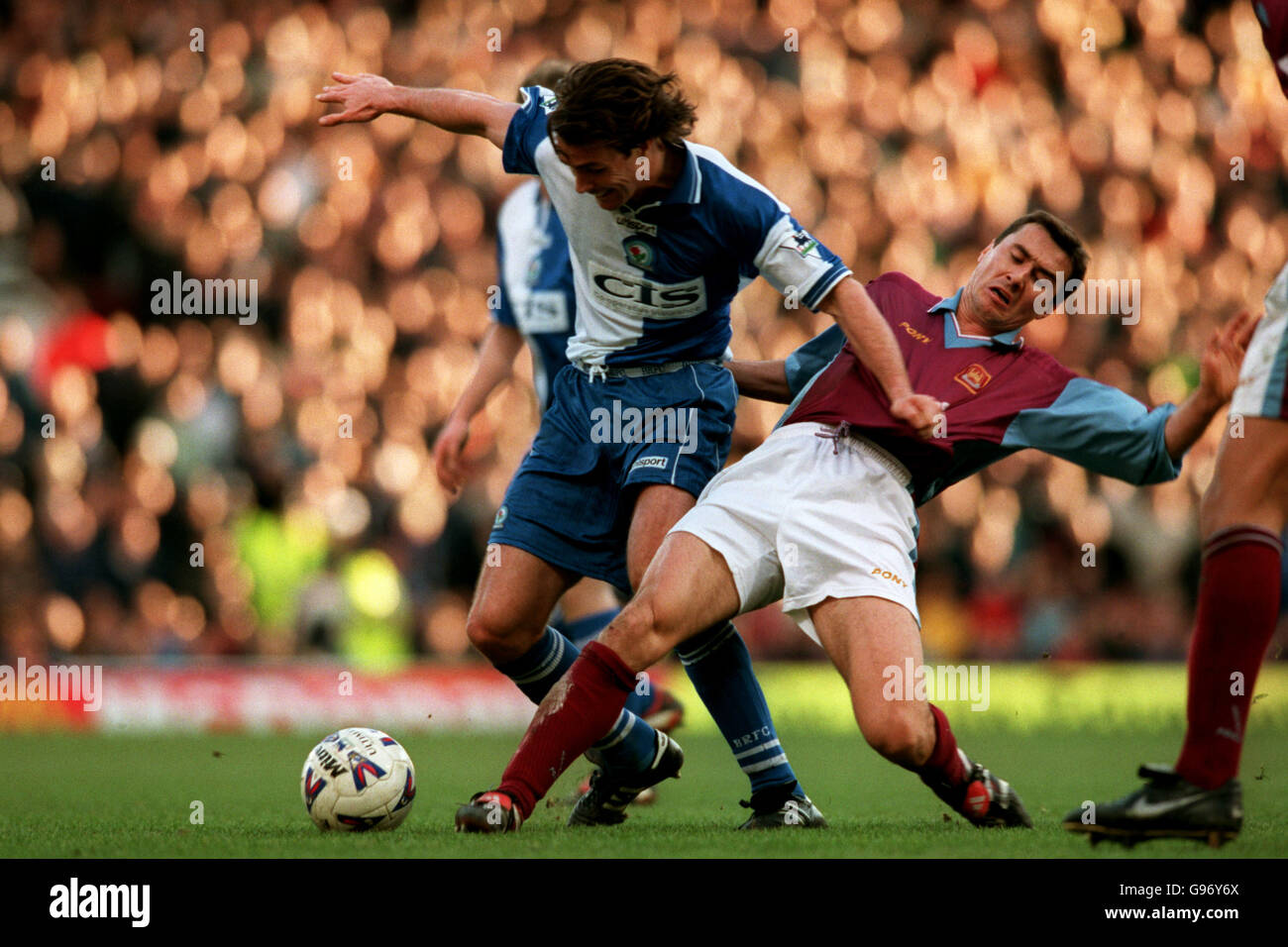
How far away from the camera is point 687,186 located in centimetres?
459

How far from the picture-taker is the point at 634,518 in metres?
4.75

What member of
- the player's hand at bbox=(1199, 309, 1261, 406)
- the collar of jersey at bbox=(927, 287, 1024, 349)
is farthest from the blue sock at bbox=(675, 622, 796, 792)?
the player's hand at bbox=(1199, 309, 1261, 406)

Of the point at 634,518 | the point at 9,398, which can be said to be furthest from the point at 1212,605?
the point at 9,398

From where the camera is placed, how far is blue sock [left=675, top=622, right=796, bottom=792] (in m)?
4.84

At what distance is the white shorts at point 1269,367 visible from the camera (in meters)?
3.67

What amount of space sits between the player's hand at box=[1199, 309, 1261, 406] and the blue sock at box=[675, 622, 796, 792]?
5.30 ft

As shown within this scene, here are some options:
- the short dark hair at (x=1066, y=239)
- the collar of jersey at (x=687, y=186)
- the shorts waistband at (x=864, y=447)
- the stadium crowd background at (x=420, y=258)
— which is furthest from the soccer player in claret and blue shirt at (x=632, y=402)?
the stadium crowd background at (x=420, y=258)

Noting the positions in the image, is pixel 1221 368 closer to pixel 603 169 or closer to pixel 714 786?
pixel 603 169

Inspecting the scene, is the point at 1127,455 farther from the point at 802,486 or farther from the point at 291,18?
the point at 291,18

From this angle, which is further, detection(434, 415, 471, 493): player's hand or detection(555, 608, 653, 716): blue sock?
detection(555, 608, 653, 716): blue sock

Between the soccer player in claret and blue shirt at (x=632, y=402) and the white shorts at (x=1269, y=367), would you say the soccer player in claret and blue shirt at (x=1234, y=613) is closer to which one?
the white shorts at (x=1269, y=367)

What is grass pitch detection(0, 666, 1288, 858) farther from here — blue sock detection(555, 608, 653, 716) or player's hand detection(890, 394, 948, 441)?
player's hand detection(890, 394, 948, 441)

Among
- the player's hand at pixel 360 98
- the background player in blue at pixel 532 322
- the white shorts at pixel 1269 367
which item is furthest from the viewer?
the background player in blue at pixel 532 322

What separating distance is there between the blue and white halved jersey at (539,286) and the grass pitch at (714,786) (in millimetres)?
1705
